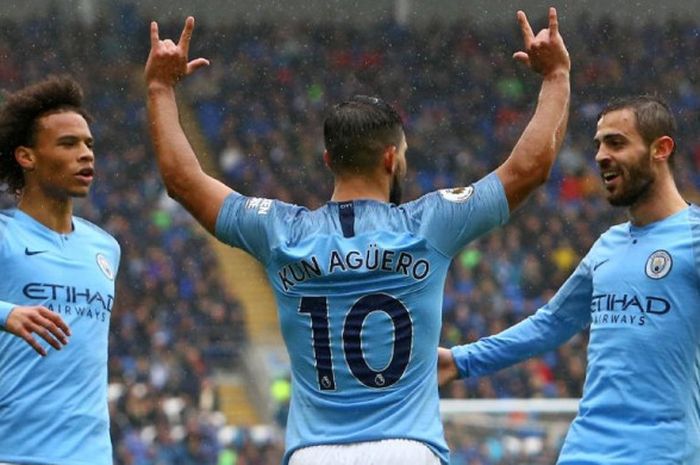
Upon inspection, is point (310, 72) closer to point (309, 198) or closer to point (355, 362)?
point (309, 198)

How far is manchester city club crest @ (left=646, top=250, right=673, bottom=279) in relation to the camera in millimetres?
4938

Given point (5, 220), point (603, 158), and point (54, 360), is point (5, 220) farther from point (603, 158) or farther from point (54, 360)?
point (603, 158)

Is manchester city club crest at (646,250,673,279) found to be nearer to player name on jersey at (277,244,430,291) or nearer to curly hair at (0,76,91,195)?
player name on jersey at (277,244,430,291)

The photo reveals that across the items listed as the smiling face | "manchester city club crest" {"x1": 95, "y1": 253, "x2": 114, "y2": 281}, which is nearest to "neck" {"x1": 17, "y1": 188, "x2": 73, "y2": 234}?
the smiling face

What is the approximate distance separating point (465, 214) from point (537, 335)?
4.40ft

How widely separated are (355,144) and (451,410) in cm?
627

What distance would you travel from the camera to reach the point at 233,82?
23.1 meters

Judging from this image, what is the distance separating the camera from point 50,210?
5414 millimetres

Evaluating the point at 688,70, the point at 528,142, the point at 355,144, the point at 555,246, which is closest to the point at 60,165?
the point at 355,144

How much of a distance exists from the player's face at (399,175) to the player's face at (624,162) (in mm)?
Result: 1113

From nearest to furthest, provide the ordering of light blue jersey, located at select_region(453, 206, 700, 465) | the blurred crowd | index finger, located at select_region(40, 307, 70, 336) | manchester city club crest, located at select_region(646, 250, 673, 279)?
index finger, located at select_region(40, 307, 70, 336), light blue jersey, located at select_region(453, 206, 700, 465), manchester city club crest, located at select_region(646, 250, 673, 279), the blurred crowd

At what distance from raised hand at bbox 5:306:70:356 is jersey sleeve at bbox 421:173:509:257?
1.15 m

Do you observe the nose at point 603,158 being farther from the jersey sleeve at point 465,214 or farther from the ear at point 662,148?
the jersey sleeve at point 465,214

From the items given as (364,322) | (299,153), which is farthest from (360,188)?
(299,153)
